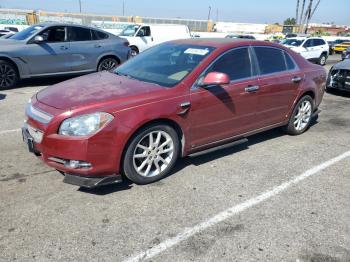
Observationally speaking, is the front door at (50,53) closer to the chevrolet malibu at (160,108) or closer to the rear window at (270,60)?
the chevrolet malibu at (160,108)

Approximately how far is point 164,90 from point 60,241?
1.87m

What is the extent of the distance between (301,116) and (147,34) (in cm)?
1353

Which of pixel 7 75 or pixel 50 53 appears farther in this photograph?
pixel 50 53

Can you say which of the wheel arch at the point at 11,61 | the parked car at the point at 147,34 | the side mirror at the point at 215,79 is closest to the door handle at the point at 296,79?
the side mirror at the point at 215,79

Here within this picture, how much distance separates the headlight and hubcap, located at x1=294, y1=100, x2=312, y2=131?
361cm

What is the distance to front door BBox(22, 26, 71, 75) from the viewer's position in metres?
8.84

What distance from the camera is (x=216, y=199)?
3.65 metres

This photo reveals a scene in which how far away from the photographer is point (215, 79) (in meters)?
3.94

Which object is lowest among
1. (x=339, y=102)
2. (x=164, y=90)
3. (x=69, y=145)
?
(x=339, y=102)

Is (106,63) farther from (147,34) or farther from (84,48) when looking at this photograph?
(147,34)

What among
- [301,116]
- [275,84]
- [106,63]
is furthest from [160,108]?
[106,63]

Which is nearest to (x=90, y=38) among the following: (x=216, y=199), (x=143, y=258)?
(x=216, y=199)

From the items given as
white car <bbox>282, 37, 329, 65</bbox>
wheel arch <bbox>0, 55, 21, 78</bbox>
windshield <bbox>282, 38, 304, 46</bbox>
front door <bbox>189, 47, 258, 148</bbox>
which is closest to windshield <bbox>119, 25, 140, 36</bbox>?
white car <bbox>282, 37, 329, 65</bbox>

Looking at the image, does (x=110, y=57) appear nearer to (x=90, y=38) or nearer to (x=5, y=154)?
(x=90, y=38)
